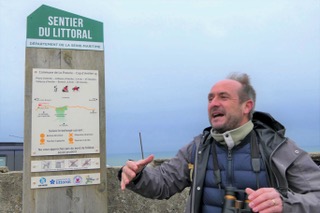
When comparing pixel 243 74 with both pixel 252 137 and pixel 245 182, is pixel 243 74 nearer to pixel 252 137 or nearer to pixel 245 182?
pixel 252 137

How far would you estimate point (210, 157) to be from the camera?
2607mm

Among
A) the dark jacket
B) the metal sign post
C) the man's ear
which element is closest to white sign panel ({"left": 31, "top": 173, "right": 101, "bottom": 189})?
the metal sign post

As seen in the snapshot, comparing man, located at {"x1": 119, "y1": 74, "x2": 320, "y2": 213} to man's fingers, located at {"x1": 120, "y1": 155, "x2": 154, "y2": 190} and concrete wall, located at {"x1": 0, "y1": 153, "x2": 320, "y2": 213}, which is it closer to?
man's fingers, located at {"x1": 120, "y1": 155, "x2": 154, "y2": 190}

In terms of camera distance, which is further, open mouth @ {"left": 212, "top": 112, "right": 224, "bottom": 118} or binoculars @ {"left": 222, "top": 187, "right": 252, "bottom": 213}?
open mouth @ {"left": 212, "top": 112, "right": 224, "bottom": 118}

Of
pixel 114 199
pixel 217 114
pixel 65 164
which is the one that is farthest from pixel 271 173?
pixel 114 199

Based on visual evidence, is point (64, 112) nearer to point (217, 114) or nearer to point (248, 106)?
point (217, 114)

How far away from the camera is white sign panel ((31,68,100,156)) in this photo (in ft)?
11.7

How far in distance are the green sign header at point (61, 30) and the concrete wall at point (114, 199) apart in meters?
1.47

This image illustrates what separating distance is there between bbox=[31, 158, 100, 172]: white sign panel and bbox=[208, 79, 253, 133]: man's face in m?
1.55

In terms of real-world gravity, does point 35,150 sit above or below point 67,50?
below

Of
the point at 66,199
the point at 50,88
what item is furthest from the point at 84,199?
the point at 50,88

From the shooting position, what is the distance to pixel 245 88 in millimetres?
2842

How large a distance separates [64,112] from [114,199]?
50.2 inches

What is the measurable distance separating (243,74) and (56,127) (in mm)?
1880
